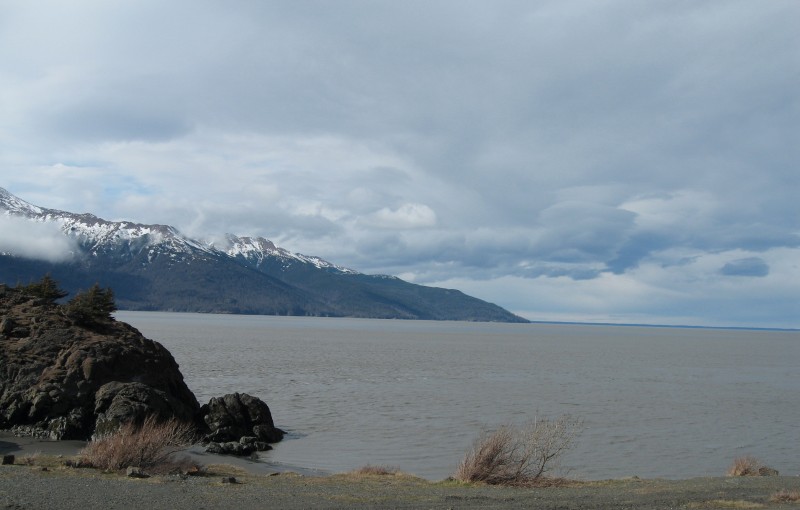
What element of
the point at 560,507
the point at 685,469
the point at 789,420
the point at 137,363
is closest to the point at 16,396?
the point at 137,363

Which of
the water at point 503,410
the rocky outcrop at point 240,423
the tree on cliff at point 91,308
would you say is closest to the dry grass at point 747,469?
the water at point 503,410

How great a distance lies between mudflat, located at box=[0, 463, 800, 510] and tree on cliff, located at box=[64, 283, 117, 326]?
1529 centimetres

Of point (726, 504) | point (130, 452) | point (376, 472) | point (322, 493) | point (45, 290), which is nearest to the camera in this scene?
point (726, 504)

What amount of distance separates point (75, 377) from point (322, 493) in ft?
51.3

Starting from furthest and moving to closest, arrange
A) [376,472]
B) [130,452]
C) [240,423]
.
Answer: [240,423], [376,472], [130,452]

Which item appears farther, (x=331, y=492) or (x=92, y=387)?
(x=92, y=387)

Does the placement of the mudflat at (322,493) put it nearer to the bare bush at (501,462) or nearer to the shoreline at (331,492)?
the shoreline at (331,492)

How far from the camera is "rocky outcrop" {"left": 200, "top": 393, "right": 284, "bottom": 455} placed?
2681 cm

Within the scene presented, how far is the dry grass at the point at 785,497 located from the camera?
15367 mm

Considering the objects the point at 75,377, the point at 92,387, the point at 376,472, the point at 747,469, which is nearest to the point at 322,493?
the point at 376,472

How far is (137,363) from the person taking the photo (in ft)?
96.9

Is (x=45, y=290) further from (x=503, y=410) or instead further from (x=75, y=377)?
(x=503, y=410)

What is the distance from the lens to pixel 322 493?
15.6 m

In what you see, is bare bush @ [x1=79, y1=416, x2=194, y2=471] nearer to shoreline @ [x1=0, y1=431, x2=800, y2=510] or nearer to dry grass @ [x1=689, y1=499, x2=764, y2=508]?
shoreline @ [x1=0, y1=431, x2=800, y2=510]
